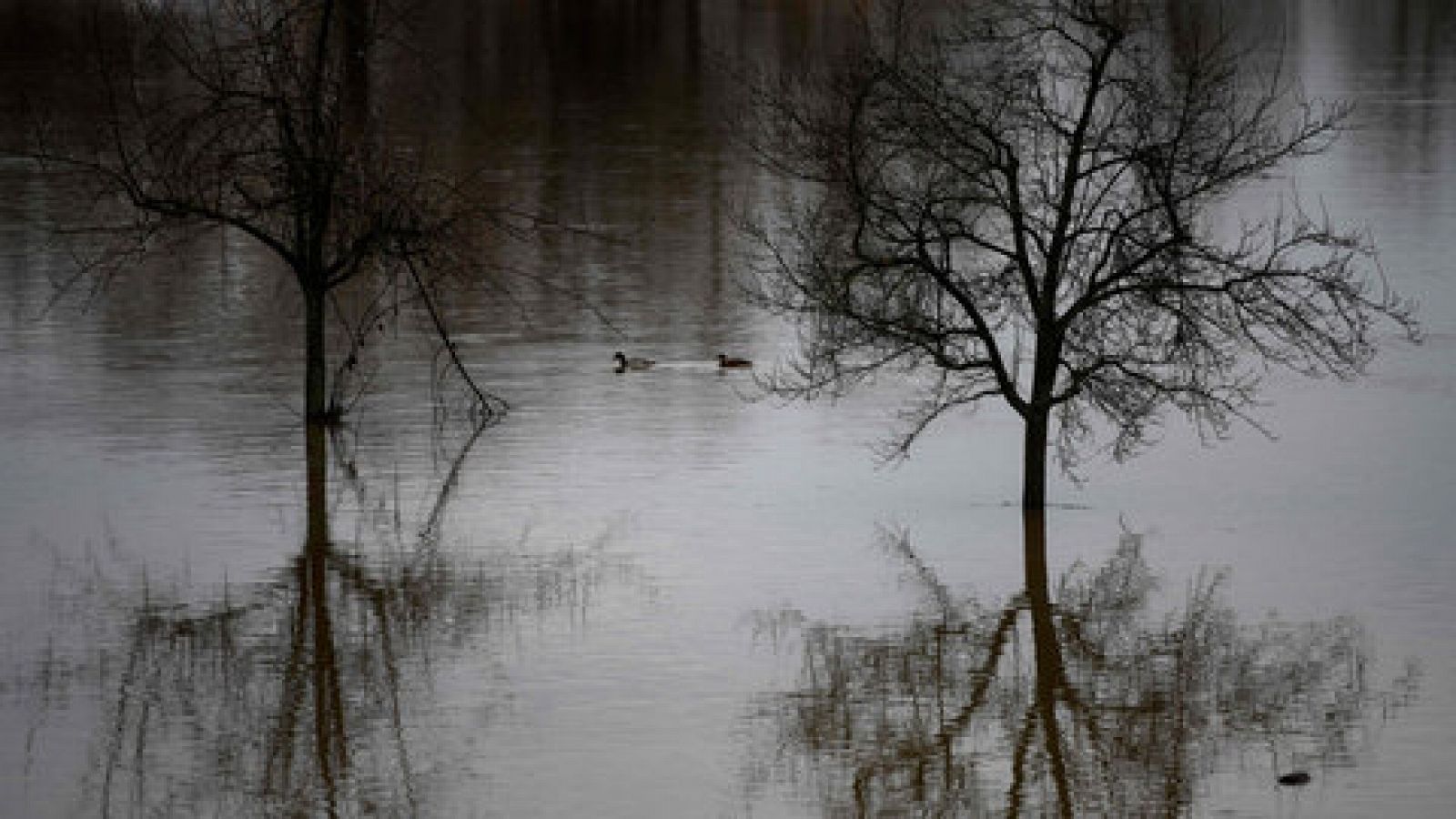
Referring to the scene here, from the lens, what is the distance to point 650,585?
19.8m

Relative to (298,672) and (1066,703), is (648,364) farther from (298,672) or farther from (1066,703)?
(1066,703)

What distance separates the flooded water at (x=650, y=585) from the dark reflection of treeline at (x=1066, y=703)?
1.4 inches

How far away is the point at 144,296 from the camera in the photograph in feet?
104

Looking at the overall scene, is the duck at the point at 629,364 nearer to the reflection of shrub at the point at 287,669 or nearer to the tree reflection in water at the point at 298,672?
the tree reflection in water at the point at 298,672

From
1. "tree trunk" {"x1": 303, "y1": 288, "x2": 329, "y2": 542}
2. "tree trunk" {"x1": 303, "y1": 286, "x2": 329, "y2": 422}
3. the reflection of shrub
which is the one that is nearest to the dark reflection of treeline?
the reflection of shrub

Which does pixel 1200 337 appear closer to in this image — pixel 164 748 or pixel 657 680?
pixel 657 680

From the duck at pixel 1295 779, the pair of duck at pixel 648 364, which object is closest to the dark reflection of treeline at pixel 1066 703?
the duck at pixel 1295 779

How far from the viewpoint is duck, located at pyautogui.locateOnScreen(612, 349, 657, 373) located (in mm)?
27328

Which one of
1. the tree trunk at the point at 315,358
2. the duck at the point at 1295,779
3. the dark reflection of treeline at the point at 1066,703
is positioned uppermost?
the tree trunk at the point at 315,358

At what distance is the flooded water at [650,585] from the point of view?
Result: 15.7m

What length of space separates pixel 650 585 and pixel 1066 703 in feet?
11.4

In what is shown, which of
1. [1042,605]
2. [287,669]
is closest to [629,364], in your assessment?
[1042,605]

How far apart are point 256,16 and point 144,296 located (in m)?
8.01

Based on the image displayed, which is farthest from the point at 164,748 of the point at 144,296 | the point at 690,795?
the point at 144,296
